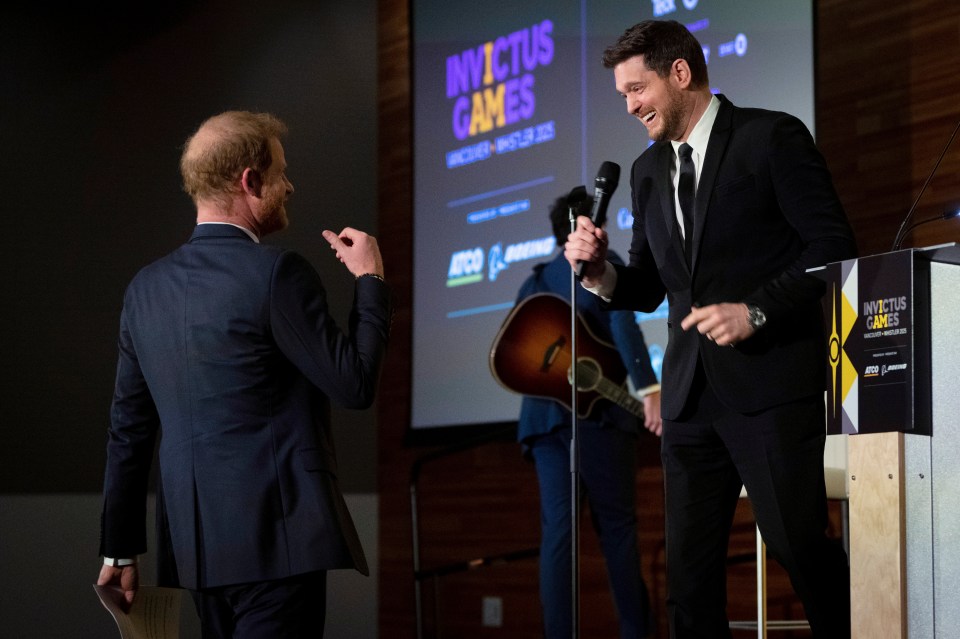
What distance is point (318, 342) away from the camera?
6.83 feet

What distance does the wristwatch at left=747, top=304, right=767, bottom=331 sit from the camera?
223cm

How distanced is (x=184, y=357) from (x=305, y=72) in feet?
13.8

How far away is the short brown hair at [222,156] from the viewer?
225 cm

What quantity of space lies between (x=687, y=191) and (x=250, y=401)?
3.24 feet

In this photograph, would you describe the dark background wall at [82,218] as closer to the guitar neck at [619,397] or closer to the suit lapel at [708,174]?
the guitar neck at [619,397]

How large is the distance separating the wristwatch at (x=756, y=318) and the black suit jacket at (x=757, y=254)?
0.04ft

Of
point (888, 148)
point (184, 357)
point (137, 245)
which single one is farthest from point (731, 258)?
point (137, 245)

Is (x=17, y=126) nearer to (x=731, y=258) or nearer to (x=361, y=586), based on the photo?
(x=361, y=586)

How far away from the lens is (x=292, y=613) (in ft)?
6.69

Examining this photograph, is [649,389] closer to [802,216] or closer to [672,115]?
[672,115]

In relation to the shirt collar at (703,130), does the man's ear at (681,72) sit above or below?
above

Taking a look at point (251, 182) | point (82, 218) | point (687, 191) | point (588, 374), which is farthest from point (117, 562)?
point (82, 218)

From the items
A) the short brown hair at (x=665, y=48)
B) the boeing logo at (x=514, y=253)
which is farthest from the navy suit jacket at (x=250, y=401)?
the boeing logo at (x=514, y=253)

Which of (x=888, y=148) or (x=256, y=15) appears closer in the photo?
(x=888, y=148)
